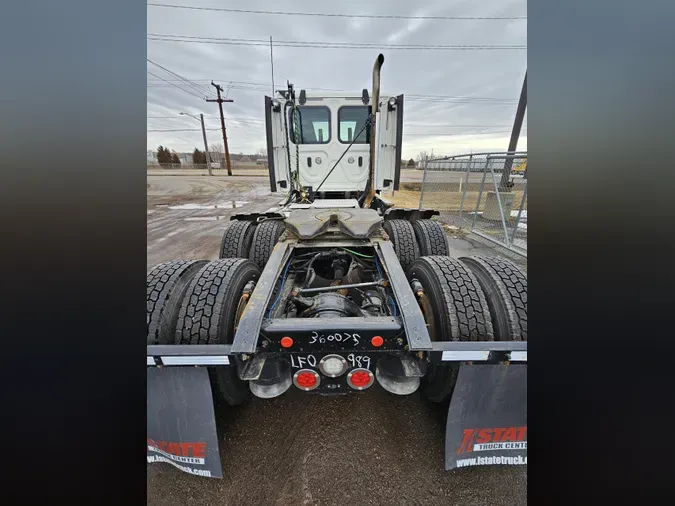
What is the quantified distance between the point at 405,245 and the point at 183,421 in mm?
2712

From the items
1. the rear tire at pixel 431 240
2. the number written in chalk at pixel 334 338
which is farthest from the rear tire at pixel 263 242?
the number written in chalk at pixel 334 338

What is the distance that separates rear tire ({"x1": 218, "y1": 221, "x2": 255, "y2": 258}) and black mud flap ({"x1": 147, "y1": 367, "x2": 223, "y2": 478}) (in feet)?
7.42

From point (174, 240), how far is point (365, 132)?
19.0 feet

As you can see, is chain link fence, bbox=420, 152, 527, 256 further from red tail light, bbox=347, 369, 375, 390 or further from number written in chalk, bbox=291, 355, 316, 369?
number written in chalk, bbox=291, 355, 316, 369

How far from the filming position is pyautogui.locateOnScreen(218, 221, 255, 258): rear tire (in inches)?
145

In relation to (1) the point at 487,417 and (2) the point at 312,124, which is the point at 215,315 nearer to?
(1) the point at 487,417

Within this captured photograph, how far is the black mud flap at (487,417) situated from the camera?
1.57 m

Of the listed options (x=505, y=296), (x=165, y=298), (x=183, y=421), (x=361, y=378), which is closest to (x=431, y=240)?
(x=505, y=296)

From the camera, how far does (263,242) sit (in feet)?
11.6

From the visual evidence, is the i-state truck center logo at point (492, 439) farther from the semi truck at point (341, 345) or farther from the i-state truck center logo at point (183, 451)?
the i-state truck center logo at point (183, 451)

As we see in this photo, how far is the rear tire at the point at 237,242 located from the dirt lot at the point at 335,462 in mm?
1835

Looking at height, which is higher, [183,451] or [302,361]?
[302,361]

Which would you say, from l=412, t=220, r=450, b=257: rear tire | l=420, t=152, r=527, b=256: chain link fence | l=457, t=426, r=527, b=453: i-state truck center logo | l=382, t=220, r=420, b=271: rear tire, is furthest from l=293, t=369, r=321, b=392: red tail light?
l=420, t=152, r=527, b=256: chain link fence

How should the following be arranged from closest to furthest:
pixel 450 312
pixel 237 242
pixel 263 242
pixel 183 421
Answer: pixel 183 421 → pixel 450 312 → pixel 263 242 → pixel 237 242
